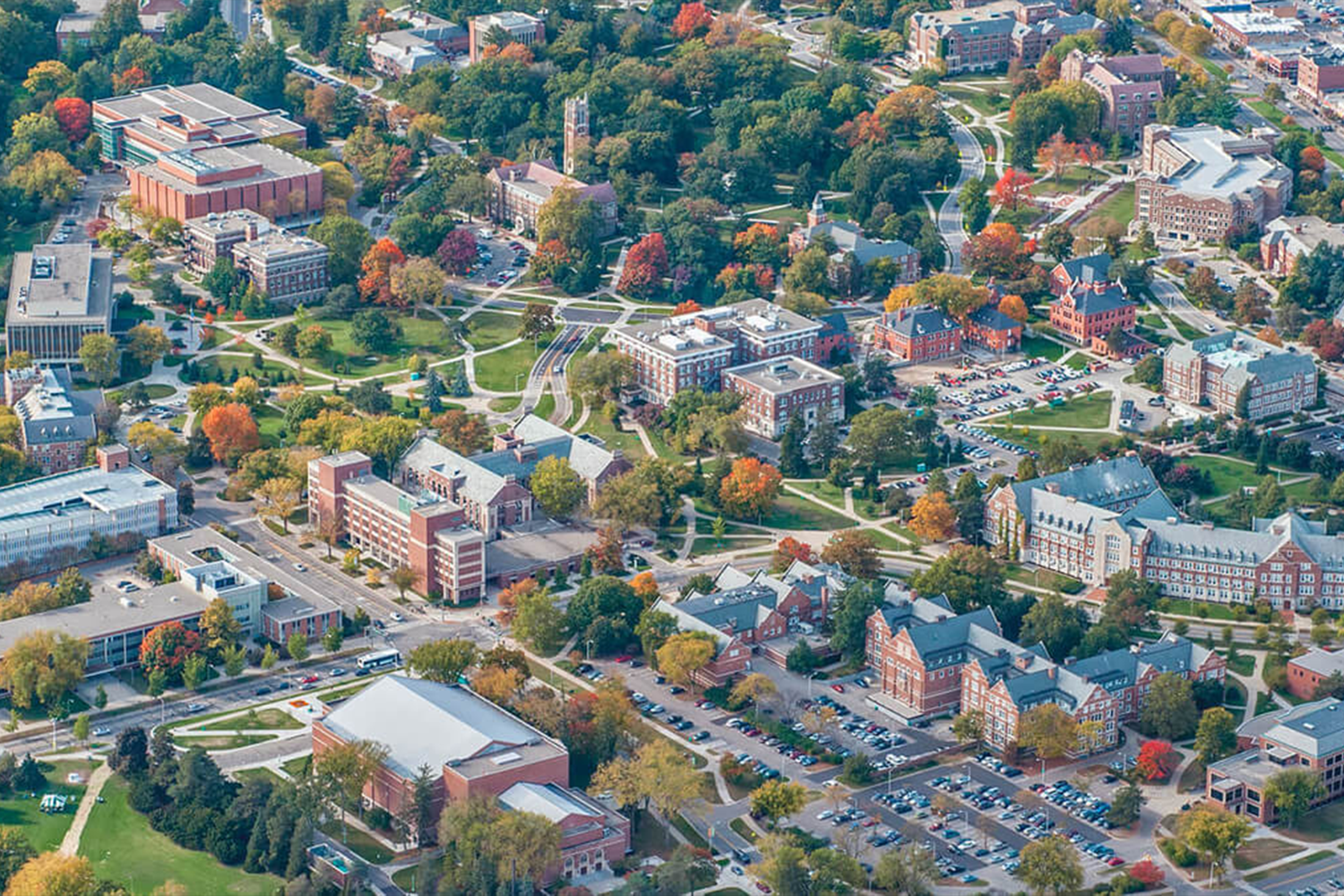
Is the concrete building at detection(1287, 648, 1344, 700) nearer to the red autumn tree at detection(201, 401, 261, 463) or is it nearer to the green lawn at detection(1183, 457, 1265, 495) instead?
the green lawn at detection(1183, 457, 1265, 495)

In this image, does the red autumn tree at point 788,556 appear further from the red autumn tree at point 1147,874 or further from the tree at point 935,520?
the red autumn tree at point 1147,874

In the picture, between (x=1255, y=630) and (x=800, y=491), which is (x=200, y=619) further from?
(x=1255, y=630)

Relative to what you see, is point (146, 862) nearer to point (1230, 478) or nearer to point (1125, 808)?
point (1125, 808)

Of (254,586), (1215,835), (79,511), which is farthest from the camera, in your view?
(79,511)

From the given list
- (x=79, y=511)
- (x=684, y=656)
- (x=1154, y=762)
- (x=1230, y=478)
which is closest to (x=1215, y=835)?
(x=1154, y=762)

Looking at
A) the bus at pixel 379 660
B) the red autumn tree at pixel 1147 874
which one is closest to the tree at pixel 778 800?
the red autumn tree at pixel 1147 874

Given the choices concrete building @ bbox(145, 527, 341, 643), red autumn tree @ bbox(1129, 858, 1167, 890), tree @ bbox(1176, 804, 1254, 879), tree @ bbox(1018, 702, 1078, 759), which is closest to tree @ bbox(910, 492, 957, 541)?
tree @ bbox(1018, 702, 1078, 759)
